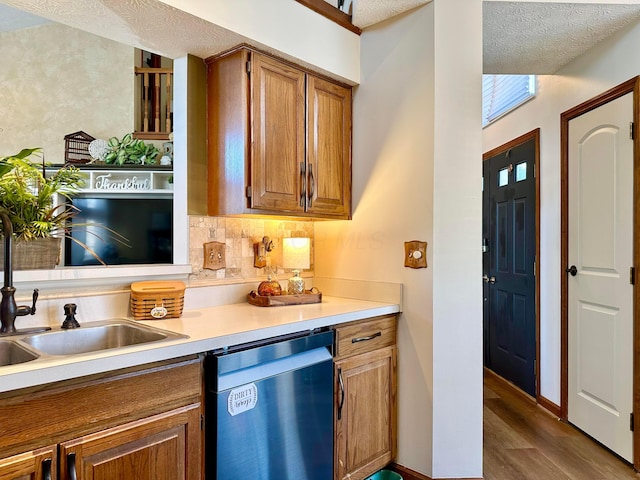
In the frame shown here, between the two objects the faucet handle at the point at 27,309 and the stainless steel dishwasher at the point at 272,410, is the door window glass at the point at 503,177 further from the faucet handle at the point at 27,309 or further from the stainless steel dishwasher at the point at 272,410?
the faucet handle at the point at 27,309

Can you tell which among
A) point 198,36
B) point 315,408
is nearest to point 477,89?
point 198,36

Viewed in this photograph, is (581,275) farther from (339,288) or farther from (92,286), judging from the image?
(92,286)

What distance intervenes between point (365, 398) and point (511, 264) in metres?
2.18

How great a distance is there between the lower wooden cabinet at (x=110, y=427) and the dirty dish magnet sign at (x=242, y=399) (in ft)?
0.35

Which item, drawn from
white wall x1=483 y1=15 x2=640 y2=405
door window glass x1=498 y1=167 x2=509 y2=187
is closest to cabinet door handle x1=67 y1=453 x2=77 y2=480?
white wall x1=483 y1=15 x2=640 y2=405

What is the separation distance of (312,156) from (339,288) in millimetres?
785

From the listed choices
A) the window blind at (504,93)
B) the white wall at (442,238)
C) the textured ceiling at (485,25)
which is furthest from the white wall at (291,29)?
the window blind at (504,93)

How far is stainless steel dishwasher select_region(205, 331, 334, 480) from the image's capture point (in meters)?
1.49

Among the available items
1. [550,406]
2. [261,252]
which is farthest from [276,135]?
[550,406]

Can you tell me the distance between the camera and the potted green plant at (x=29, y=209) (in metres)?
1.58

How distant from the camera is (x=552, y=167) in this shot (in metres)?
3.10

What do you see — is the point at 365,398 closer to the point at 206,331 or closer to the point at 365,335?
the point at 365,335

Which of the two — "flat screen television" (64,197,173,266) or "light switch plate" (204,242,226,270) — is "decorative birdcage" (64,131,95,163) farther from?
"light switch plate" (204,242,226,270)

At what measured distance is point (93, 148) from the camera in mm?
4332
